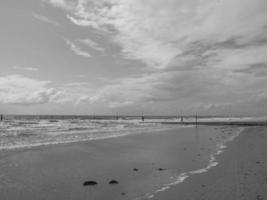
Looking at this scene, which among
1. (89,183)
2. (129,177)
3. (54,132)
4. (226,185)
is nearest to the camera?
(226,185)

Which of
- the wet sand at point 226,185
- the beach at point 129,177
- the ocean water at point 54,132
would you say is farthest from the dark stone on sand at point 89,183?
the ocean water at point 54,132

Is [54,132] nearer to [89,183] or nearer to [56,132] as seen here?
[56,132]

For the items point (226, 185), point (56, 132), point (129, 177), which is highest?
point (56, 132)

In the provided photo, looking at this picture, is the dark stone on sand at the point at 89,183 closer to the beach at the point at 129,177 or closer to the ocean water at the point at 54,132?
the beach at the point at 129,177

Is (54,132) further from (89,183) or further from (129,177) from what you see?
(89,183)

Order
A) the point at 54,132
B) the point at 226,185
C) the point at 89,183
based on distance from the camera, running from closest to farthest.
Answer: the point at 226,185 → the point at 89,183 → the point at 54,132

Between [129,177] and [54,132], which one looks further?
[54,132]

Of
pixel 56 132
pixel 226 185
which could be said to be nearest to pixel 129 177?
pixel 226 185

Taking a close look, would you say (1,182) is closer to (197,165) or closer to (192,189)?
(192,189)

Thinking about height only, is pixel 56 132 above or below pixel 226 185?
above

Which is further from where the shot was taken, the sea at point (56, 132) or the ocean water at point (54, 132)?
the sea at point (56, 132)

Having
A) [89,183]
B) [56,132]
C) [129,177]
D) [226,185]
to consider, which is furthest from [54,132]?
[226,185]

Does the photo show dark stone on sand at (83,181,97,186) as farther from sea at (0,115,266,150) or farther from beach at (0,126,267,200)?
sea at (0,115,266,150)

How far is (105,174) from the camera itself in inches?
366
